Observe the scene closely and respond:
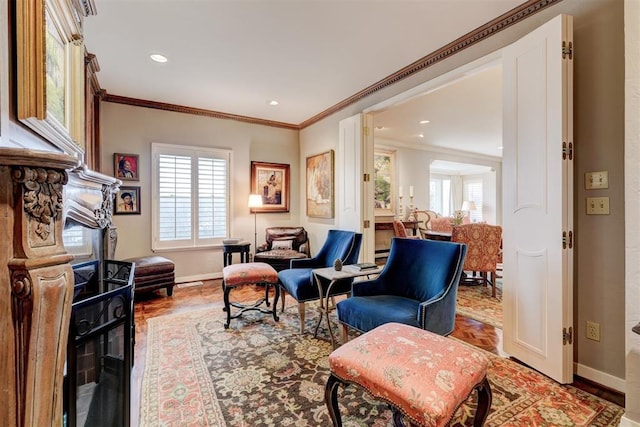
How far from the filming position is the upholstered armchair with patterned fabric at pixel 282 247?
14.1ft

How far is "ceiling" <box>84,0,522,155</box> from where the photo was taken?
2.27 metres

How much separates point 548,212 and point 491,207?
28.8 ft

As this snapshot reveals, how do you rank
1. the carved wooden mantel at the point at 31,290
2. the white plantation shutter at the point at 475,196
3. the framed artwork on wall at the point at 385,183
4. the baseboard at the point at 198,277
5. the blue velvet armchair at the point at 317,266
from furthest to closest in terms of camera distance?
the white plantation shutter at the point at 475,196
the framed artwork on wall at the point at 385,183
the baseboard at the point at 198,277
the blue velvet armchair at the point at 317,266
the carved wooden mantel at the point at 31,290

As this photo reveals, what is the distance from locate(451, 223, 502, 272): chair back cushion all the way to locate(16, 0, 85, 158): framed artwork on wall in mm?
4084

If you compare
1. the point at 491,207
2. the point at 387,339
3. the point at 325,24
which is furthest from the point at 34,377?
the point at 491,207

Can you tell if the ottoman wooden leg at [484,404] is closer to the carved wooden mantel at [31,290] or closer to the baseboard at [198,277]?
the carved wooden mantel at [31,290]

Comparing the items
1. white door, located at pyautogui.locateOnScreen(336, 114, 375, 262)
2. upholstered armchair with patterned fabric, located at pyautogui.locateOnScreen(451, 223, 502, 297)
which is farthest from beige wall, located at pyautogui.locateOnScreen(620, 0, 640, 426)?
white door, located at pyautogui.locateOnScreen(336, 114, 375, 262)

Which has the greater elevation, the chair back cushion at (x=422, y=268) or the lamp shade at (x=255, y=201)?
the lamp shade at (x=255, y=201)

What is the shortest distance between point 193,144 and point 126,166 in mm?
1007

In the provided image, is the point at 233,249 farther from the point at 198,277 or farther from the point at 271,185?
the point at 271,185

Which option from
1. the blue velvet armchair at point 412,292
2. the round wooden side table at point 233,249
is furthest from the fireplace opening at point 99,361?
the round wooden side table at point 233,249

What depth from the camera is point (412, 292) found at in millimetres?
2291

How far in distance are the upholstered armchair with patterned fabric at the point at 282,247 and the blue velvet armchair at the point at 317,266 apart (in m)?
1.00

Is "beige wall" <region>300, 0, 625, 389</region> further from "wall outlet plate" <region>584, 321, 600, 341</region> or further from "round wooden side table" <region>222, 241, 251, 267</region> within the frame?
"round wooden side table" <region>222, 241, 251, 267</region>
